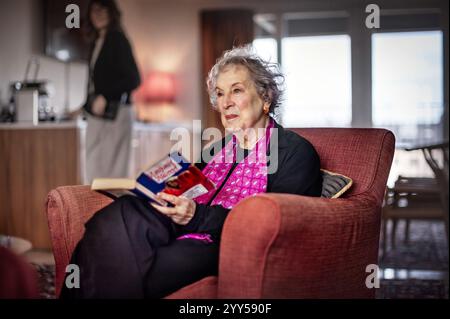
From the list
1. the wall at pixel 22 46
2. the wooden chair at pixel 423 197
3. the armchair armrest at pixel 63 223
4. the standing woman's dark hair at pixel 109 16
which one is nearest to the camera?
the armchair armrest at pixel 63 223

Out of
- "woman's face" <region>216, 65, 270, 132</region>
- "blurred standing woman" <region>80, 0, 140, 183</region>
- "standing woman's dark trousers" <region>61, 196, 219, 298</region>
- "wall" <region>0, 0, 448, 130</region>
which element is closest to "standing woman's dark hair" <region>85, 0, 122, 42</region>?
"blurred standing woman" <region>80, 0, 140, 183</region>

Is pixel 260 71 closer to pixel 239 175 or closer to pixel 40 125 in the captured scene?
pixel 239 175

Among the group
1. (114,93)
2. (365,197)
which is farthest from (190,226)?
(114,93)

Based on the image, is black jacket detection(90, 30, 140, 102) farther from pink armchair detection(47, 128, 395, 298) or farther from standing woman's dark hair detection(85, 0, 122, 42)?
pink armchair detection(47, 128, 395, 298)

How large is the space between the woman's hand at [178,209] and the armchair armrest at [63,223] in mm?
361

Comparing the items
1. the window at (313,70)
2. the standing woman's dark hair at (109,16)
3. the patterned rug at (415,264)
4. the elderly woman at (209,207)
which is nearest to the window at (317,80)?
the window at (313,70)

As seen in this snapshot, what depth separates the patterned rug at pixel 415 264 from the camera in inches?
118

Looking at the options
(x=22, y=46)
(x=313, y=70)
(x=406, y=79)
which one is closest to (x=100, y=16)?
(x=22, y=46)

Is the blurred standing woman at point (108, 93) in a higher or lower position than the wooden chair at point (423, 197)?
higher

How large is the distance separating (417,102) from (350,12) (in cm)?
124

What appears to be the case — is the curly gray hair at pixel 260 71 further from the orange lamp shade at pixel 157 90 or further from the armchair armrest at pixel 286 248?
the orange lamp shade at pixel 157 90

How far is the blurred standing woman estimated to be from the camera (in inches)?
147

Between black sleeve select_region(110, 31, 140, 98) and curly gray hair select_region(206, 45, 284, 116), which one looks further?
black sleeve select_region(110, 31, 140, 98)

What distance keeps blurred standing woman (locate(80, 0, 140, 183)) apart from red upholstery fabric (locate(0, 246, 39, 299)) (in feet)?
8.94
